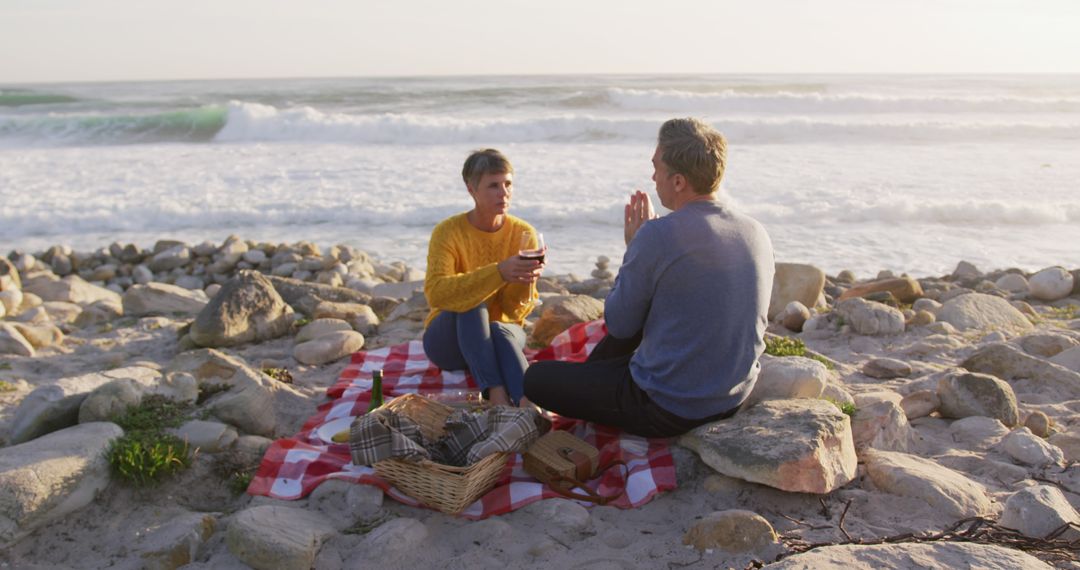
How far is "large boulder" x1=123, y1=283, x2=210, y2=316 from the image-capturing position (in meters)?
7.71

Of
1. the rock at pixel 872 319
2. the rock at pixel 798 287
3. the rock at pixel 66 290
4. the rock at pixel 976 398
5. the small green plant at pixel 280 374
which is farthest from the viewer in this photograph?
the rock at pixel 66 290

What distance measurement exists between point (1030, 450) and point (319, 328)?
490 cm

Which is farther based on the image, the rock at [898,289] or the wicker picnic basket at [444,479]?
the rock at [898,289]

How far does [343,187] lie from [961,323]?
11.4 meters

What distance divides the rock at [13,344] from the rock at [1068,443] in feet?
22.4

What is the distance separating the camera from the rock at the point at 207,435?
172 inches

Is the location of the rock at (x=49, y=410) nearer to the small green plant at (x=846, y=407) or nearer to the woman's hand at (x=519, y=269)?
the woman's hand at (x=519, y=269)

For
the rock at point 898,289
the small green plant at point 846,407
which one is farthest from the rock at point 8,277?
the rock at point 898,289

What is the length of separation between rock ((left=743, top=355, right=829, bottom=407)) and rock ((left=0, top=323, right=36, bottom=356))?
534 cm

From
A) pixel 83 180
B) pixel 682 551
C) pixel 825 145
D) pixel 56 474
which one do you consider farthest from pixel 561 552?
pixel 825 145

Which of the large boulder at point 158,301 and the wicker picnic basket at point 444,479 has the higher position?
the wicker picnic basket at point 444,479

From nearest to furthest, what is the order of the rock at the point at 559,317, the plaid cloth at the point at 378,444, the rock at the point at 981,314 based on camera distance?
the plaid cloth at the point at 378,444 < the rock at the point at 559,317 < the rock at the point at 981,314

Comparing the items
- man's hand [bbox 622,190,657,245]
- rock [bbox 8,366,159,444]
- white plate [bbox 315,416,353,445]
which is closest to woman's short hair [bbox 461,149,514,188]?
man's hand [bbox 622,190,657,245]

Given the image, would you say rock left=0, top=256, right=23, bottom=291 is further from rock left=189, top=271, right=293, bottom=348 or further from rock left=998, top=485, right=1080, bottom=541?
rock left=998, top=485, right=1080, bottom=541
